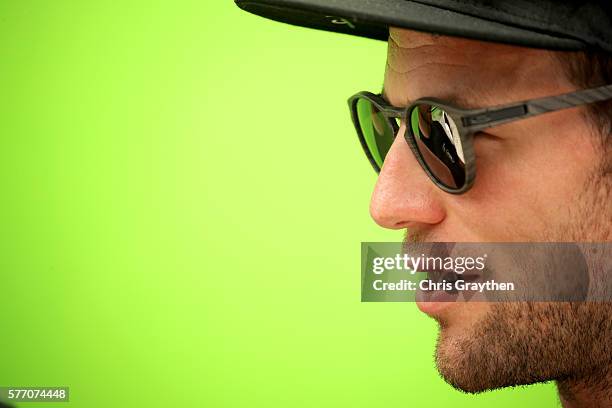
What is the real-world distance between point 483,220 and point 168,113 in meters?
0.93

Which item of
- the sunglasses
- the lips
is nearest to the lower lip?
the lips

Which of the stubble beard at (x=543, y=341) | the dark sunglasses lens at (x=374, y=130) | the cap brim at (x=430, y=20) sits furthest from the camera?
the dark sunglasses lens at (x=374, y=130)

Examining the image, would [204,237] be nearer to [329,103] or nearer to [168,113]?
[168,113]

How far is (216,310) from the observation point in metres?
1.47

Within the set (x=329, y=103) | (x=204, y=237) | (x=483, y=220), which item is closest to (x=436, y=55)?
(x=483, y=220)

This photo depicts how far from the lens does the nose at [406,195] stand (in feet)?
2.48

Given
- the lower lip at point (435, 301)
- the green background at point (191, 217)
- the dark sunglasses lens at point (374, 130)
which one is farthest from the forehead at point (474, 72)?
the green background at point (191, 217)

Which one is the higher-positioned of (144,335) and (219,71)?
(219,71)

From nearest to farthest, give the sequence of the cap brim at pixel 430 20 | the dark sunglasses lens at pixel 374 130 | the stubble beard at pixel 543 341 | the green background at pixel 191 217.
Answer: the cap brim at pixel 430 20
the stubble beard at pixel 543 341
the dark sunglasses lens at pixel 374 130
the green background at pixel 191 217

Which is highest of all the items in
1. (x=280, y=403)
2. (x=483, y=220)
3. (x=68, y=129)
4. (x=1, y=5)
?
(x=1, y=5)

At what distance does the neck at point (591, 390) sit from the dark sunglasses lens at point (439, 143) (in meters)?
0.26

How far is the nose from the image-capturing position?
756 mm

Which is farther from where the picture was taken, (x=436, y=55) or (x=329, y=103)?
(x=329, y=103)

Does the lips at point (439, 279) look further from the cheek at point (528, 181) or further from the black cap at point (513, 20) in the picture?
the black cap at point (513, 20)
